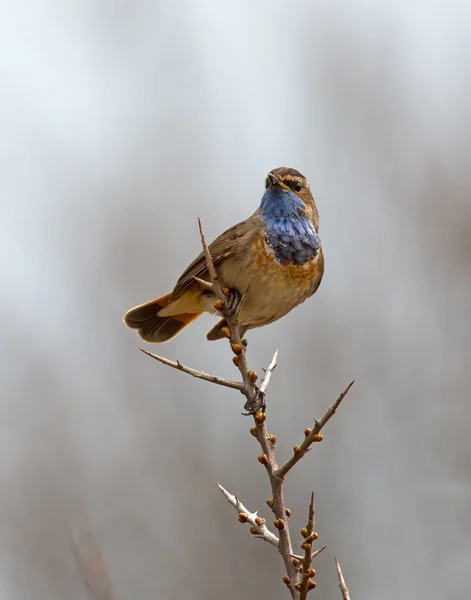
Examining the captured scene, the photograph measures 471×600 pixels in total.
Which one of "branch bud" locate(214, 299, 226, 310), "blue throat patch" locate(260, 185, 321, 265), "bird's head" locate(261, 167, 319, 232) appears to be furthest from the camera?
"bird's head" locate(261, 167, 319, 232)

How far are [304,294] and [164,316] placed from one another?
1.11m

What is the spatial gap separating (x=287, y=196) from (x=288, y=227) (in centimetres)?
24

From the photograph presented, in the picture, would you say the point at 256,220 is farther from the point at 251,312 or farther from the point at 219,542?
the point at 219,542

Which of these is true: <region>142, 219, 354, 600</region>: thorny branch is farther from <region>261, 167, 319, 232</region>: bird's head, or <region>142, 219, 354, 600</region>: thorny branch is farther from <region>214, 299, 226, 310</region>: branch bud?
<region>261, 167, 319, 232</region>: bird's head

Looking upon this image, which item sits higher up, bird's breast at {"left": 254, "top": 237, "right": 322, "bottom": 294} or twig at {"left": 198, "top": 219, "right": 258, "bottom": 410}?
bird's breast at {"left": 254, "top": 237, "right": 322, "bottom": 294}

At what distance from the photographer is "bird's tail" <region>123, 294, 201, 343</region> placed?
5.79 metres

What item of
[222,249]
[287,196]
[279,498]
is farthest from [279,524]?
[287,196]

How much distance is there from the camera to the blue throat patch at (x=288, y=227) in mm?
4969

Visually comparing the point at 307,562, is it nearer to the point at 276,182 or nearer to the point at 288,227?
the point at 288,227

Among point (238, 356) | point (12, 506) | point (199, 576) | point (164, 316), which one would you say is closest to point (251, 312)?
point (164, 316)

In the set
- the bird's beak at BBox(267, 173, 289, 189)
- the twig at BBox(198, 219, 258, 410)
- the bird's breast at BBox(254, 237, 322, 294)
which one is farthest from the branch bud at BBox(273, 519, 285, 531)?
the bird's beak at BBox(267, 173, 289, 189)

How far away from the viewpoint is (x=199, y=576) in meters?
6.44

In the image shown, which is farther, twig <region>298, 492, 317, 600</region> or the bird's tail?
the bird's tail

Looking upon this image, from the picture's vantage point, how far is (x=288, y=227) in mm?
5059
